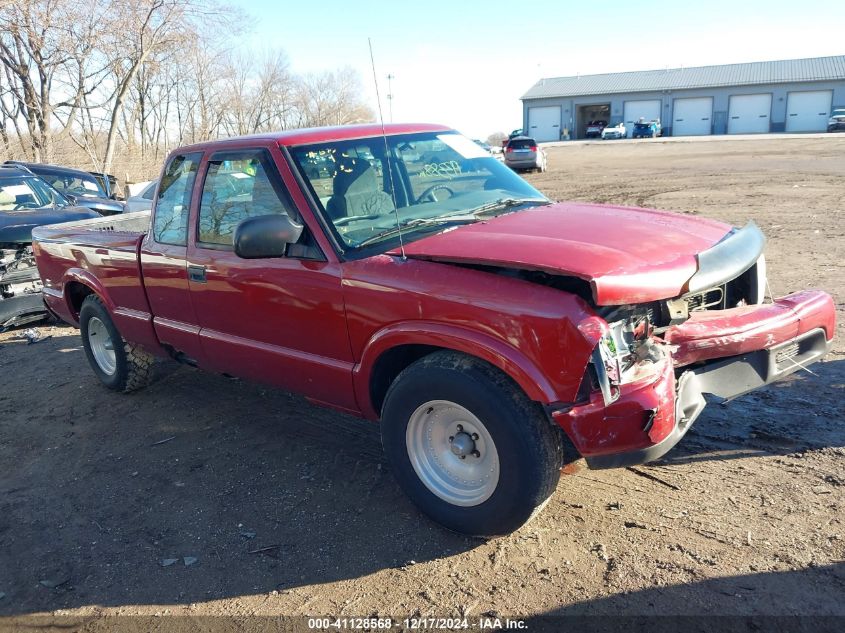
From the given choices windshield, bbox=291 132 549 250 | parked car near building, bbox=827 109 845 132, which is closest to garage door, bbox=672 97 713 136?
parked car near building, bbox=827 109 845 132

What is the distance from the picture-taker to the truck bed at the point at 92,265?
521 centimetres

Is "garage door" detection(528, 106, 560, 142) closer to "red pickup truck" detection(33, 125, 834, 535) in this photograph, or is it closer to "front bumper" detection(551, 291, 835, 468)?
"red pickup truck" detection(33, 125, 834, 535)

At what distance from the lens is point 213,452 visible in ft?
15.3

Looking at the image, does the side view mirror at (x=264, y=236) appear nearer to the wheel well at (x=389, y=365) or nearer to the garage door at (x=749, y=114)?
the wheel well at (x=389, y=365)

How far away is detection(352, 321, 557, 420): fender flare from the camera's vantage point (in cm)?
295

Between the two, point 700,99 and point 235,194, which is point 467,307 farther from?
point 700,99

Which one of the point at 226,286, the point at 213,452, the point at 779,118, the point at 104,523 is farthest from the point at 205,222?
the point at 779,118

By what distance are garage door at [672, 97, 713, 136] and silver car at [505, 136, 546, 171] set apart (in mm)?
45433

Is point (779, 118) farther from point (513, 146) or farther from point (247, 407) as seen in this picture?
point (247, 407)

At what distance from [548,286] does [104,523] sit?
113 inches

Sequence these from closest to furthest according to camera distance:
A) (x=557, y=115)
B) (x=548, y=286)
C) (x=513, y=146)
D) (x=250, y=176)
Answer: (x=548, y=286) → (x=250, y=176) → (x=513, y=146) → (x=557, y=115)

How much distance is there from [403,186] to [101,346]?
3.56 meters

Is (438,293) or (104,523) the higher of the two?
(438,293)

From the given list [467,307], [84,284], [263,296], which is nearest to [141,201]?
[84,284]
